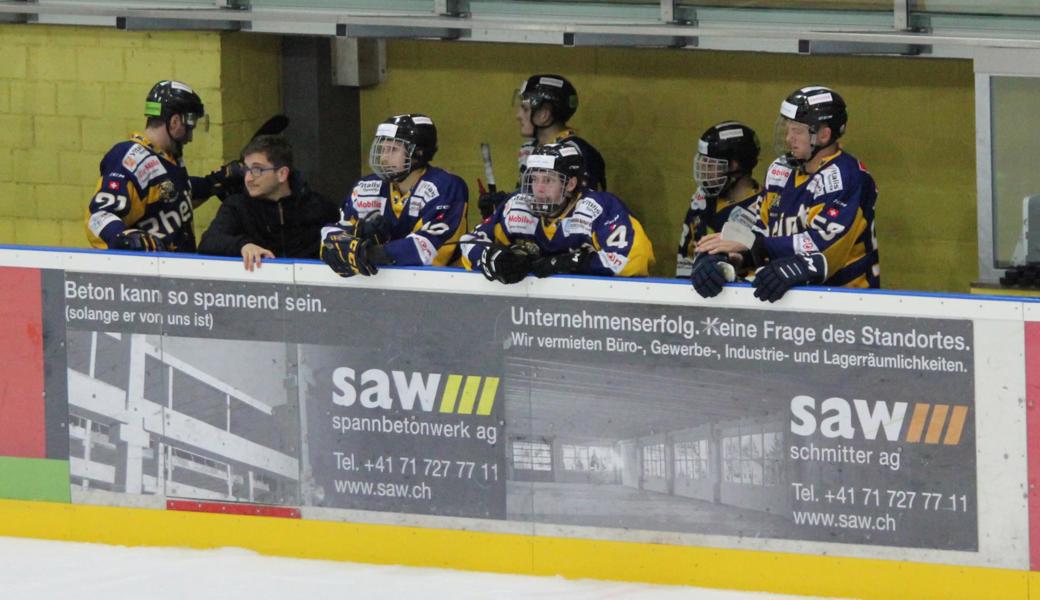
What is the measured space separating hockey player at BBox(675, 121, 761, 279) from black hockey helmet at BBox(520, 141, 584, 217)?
104cm

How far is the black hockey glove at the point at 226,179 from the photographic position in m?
7.70

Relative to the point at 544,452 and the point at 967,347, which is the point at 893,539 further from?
the point at 544,452

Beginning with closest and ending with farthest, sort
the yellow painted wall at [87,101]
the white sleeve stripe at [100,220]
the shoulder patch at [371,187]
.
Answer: the shoulder patch at [371,187] → the white sleeve stripe at [100,220] → the yellow painted wall at [87,101]

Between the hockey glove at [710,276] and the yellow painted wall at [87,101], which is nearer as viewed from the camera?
the hockey glove at [710,276]

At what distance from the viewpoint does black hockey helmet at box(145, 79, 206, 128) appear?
7434mm

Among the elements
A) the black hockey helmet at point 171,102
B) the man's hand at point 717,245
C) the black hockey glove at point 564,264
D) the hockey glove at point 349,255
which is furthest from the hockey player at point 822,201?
the black hockey helmet at point 171,102

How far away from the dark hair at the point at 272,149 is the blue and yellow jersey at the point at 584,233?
0.89 metres

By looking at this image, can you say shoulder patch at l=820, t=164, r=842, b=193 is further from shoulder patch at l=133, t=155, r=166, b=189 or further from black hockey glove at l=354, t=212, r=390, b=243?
shoulder patch at l=133, t=155, r=166, b=189

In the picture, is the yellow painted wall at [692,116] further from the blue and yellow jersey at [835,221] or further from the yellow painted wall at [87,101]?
the blue and yellow jersey at [835,221]

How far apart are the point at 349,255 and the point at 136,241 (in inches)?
42.9

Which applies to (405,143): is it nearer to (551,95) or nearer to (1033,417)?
(551,95)

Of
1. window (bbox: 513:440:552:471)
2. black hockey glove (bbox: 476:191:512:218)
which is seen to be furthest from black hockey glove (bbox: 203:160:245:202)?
window (bbox: 513:440:552:471)

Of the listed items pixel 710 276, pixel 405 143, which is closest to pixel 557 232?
pixel 405 143

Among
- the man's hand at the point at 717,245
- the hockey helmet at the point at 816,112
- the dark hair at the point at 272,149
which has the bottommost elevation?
the man's hand at the point at 717,245
